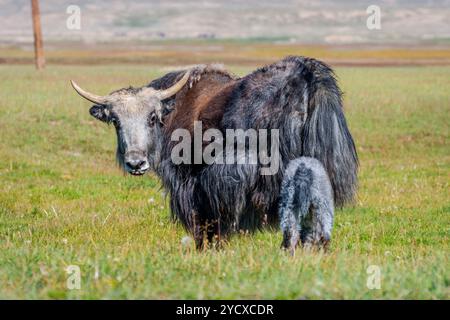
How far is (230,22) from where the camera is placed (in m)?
160

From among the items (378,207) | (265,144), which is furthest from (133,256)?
(378,207)

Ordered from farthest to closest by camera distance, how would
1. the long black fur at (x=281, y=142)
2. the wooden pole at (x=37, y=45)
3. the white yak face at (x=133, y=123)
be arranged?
the wooden pole at (x=37, y=45)
the white yak face at (x=133, y=123)
the long black fur at (x=281, y=142)

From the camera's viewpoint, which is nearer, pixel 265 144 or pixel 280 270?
pixel 280 270

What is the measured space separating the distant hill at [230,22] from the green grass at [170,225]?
113 meters

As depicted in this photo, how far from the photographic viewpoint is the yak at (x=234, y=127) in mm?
7316

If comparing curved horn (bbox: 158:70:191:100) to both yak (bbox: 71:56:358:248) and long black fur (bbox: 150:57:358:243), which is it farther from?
long black fur (bbox: 150:57:358:243)

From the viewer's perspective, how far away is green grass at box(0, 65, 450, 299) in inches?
210

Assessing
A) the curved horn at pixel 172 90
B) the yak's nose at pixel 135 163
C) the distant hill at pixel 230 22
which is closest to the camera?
the yak's nose at pixel 135 163

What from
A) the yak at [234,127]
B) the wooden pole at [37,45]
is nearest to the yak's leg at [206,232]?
the yak at [234,127]

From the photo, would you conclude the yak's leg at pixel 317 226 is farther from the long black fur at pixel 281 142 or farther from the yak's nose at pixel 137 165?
the yak's nose at pixel 137 165

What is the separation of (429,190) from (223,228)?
5.53m

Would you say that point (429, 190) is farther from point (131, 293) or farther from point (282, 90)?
point (131, 293)

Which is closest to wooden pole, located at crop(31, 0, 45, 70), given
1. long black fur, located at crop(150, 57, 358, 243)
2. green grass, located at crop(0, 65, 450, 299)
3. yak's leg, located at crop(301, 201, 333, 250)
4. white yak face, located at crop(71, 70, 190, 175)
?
green grass, located at crop(0, 65, 450, 299)

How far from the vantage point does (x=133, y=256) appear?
6.18 metres
